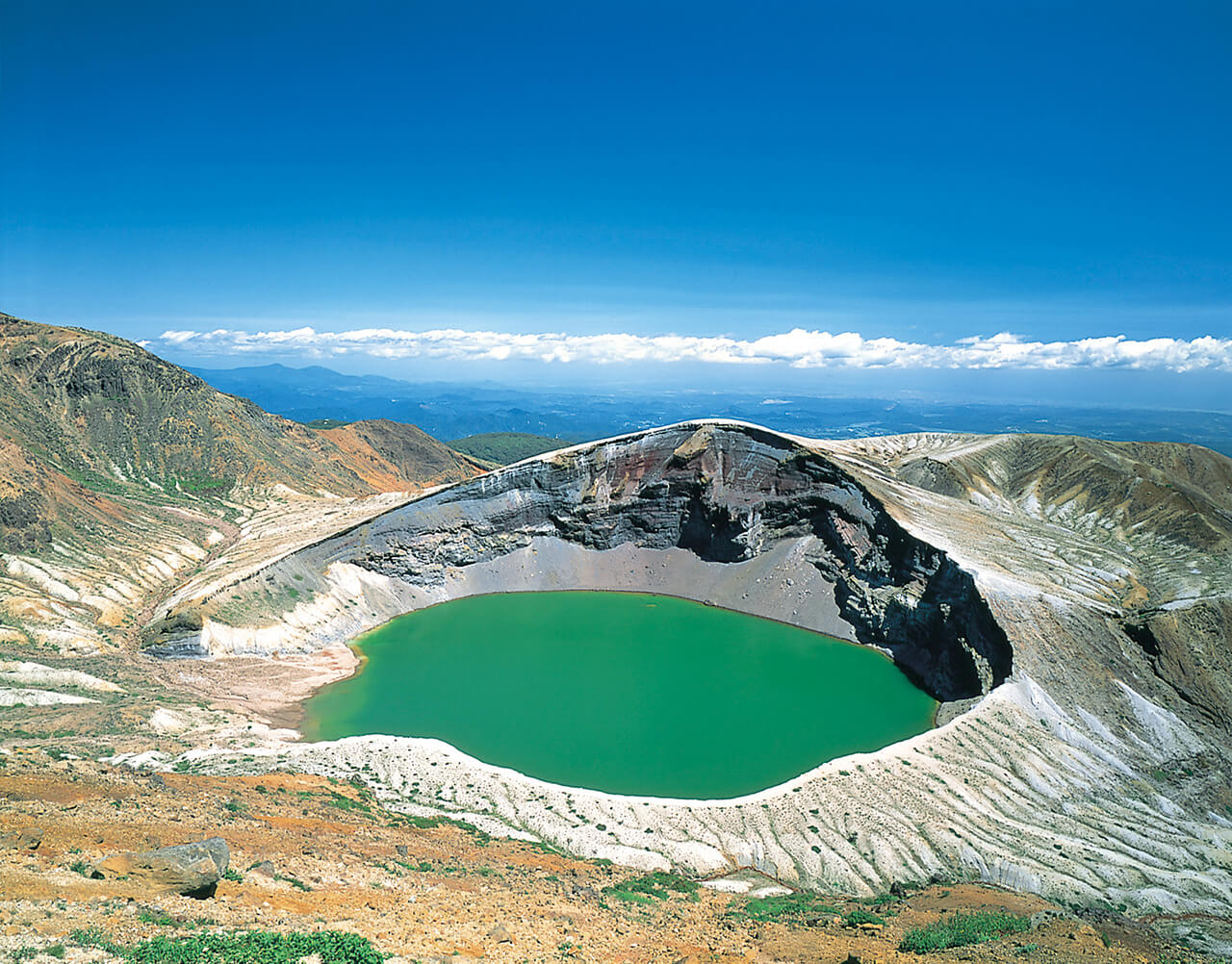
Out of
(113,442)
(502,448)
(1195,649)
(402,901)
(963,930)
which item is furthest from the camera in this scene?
(502,448)

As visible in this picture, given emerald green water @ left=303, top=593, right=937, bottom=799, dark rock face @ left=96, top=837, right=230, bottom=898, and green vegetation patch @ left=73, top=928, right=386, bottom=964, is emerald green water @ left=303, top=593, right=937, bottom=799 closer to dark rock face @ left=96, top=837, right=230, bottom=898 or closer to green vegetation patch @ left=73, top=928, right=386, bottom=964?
dark rock face @ left=96, top=837, right=230, bottom=898

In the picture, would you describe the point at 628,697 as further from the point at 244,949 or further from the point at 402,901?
Result: the point at 244,949

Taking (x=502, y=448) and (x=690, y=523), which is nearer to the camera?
(x=690, y=523)

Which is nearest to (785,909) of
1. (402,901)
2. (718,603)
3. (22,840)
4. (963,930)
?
(963,930)

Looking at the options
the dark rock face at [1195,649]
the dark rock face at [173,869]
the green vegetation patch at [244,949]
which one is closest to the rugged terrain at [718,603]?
the dark rock face at [1195,649]

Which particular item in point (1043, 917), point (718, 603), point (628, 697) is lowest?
point (628, 697)

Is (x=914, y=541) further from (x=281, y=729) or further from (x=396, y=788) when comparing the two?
(x=281, y=729)

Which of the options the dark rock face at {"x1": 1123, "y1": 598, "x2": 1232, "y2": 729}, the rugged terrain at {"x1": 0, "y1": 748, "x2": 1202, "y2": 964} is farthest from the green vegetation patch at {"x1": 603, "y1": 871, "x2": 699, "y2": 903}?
the dark rock face at {"x1": 1123, "y1": 598, "x2": 1232, "y2": 729}
